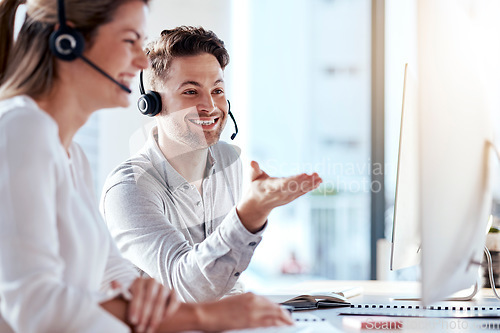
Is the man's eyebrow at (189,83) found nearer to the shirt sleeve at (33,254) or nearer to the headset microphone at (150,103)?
the headset microphone at (150,103)

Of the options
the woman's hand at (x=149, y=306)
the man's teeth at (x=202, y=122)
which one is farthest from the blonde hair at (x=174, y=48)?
the woman's hand at (x=149, y=306)

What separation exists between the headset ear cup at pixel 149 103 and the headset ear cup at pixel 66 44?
2.13 ft

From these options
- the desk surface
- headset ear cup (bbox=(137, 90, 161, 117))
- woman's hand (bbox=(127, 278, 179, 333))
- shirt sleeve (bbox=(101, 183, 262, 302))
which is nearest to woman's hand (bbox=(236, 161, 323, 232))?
shirt sleeve (bbox=(101, 183, 262, 302))

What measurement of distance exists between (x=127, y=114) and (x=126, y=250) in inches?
66.0

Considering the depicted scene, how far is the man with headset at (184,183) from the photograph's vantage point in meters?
1.27

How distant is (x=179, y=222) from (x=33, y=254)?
0.86m

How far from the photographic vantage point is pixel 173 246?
4.39 feet

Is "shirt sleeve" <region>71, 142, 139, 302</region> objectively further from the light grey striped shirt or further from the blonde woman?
the light grey striped shirt

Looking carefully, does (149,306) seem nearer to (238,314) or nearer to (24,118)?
(238,314)

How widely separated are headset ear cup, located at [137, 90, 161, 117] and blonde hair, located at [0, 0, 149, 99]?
1.96ft

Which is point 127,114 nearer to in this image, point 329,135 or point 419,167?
point 419,167

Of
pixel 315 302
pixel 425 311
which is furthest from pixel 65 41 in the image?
pixel 425 311

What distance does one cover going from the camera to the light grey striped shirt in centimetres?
123

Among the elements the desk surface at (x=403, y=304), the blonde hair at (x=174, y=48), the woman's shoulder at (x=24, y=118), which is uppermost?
the blonde hair at (x=174, y=48)
